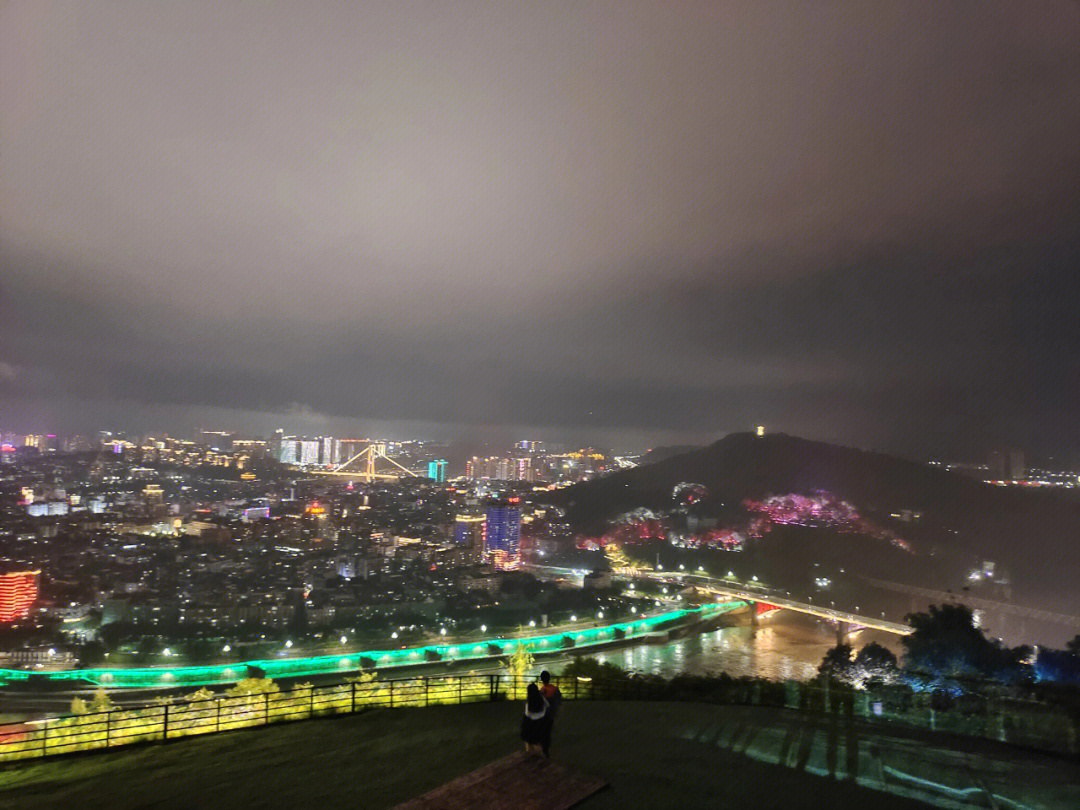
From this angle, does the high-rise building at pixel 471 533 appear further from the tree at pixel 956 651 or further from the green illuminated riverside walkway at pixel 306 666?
the tree at pixel 956 651

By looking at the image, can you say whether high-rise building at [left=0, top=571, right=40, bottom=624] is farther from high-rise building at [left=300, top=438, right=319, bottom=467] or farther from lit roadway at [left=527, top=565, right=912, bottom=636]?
high-rise building at [left=300, top=438, right=319, bottom=467]

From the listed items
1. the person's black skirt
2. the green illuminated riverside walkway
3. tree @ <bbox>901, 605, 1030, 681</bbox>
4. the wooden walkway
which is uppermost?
the person's black skirt

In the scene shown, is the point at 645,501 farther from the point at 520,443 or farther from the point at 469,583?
the point at 520,443

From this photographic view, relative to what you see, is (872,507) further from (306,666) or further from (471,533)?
(306,666)

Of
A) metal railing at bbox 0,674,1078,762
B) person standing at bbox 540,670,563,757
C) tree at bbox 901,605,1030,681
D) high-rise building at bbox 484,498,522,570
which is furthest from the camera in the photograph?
high-rise building at bbox 484,498,522,570

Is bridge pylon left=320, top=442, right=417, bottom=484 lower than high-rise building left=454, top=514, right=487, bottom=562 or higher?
higher

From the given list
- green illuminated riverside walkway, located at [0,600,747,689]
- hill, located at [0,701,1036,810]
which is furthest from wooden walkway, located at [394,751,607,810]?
green illuminated riverside walkway, located at [0,600,747,689]
